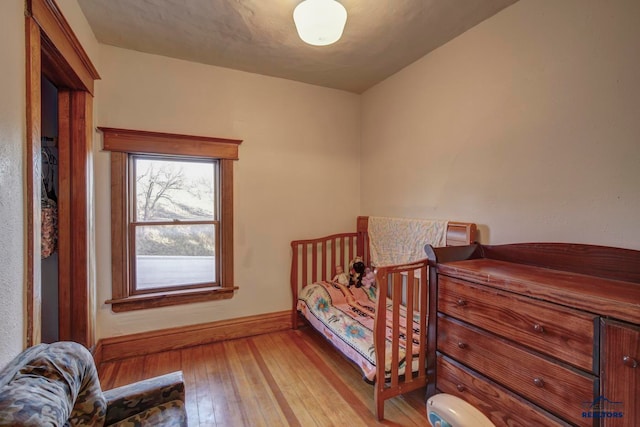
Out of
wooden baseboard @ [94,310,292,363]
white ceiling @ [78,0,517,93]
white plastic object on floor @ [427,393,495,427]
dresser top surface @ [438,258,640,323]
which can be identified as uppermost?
white ceiling @ [78,0,517,93]

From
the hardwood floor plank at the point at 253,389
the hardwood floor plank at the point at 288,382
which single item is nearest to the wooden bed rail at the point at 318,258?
the hardwood floor plank at the point at 288,382

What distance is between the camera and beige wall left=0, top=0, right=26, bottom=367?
1.08 m

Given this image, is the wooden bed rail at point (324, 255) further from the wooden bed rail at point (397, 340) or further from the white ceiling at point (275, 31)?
the white ceiling at point (275, 31)

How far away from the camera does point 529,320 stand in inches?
50.7

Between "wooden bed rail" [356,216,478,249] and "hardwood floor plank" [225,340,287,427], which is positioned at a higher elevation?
"wooden bed rail" [356,216,478,249]

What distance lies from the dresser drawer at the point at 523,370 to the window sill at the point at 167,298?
193 centimetres

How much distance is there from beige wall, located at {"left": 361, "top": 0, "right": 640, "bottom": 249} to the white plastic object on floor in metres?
1.37

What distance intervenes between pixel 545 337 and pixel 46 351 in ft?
6.61

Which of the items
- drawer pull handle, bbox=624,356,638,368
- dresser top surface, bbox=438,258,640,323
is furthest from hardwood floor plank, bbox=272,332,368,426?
drawer pull handle, bbox=624,356,638,368

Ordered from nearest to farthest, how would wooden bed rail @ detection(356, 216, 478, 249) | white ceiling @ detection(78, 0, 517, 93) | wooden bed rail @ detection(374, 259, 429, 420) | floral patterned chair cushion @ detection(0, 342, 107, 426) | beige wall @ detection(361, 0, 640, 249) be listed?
floral patterned chair cushion @ detection(0, 342, 107, 426) < beige wall @ detection(361, 0, 640, 249) < wooden bed rail @ detection(374, 259, 429, 420) < white ceiling @ detection(78, 0, 517, 93) < wooden bed rail @ detection(356, 216, 478, 249)

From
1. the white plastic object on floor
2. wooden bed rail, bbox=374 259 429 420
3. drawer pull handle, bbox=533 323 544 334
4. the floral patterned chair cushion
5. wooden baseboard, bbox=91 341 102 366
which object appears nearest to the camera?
the white plastic object on floor

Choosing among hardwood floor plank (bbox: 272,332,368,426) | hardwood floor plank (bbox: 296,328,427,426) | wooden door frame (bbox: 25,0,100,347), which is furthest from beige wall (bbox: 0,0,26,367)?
hardwood floor plank (bbox: 296,328,427,426)

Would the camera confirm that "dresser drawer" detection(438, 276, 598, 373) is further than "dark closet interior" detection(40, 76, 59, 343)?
No

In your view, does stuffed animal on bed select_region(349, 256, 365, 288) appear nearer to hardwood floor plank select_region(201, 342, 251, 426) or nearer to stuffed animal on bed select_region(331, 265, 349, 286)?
stuffed animal on bed select_region(331, 265, 349, 286)
